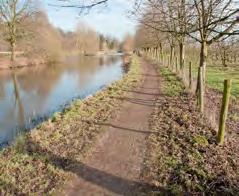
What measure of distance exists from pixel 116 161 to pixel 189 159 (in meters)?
1.62

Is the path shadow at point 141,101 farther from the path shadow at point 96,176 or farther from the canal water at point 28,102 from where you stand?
the path shadow at point 96,176

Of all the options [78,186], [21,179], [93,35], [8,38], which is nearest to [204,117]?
[78,186]

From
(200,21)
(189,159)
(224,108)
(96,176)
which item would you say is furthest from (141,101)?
(96,176)

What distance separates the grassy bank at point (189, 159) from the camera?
4.54m

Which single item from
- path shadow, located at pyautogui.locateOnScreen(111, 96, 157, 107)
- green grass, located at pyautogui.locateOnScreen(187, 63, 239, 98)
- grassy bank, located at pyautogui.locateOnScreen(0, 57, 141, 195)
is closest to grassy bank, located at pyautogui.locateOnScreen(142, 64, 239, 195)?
grassy bank, located at pyautogui.locateOnScreen(0, 57, 141, 195)

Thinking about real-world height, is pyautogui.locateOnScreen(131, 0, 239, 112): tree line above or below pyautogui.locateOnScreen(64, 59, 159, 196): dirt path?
above

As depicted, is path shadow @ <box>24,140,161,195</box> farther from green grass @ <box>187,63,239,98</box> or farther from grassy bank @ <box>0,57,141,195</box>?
green grass @ <box>187,63,239,98</box>

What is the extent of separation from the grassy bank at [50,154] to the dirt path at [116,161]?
28 centimetres

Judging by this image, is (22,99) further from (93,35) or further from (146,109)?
(93,35)

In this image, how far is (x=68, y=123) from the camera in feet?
28.0

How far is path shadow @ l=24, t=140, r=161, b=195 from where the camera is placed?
454cm

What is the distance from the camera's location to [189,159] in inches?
215

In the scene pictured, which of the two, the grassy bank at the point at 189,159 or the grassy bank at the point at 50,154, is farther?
the grassy bank at the point at 50,154

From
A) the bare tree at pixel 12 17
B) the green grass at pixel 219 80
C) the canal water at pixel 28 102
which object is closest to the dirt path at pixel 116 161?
the canal water at pixel 28 102
